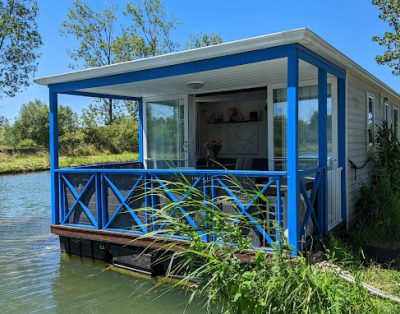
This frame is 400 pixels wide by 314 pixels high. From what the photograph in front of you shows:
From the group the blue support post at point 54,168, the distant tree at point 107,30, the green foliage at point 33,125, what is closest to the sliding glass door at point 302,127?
the blue support post at point 54,168

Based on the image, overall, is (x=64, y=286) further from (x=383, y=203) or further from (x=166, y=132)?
(x=383, y=203)

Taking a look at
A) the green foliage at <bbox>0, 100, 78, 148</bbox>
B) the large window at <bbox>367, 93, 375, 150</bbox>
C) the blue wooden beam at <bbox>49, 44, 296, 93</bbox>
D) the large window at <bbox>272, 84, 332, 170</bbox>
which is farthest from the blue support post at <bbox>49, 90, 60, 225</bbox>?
the green foliage at <bbox>0, 100, 78, 148</bbox>

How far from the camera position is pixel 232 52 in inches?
175

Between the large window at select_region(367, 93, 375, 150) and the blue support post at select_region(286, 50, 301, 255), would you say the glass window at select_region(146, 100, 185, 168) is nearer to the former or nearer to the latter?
the large window at select_region(367, 93, 375, 150)

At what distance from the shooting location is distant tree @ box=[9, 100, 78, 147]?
37875 millimetres

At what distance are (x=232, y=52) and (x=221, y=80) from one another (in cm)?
181

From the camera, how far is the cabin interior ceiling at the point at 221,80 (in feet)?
17.2

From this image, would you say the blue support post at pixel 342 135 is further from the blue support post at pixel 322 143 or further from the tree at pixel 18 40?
the tree at pixel 18 40

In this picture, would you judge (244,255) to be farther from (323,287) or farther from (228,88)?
(228,88)

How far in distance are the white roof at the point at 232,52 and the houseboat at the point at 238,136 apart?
1 centimetres

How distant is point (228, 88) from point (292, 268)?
15.5ft

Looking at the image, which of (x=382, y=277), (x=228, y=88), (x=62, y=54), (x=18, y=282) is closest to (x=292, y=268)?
(x=382, y=277)

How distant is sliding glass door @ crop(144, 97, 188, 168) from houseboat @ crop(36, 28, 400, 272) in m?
0.02

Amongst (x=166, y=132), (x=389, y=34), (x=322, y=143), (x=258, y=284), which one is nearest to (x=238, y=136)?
(x=166, y=132)
